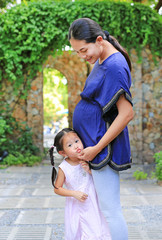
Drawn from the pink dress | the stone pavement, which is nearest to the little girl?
the pink dress

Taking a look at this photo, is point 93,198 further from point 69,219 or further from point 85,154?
point 85,154

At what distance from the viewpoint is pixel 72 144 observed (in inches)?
66.2

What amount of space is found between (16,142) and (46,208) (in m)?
3.20

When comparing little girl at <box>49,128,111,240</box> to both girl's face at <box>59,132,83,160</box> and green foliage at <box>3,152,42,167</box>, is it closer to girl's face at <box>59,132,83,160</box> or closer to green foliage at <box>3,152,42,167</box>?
girl's face at <box>59,132,83,160</box>

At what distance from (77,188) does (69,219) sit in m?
0.21

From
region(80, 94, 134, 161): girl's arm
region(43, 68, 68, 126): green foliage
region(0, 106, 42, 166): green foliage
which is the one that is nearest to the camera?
region(80, 94, 134, 161): girl's arm

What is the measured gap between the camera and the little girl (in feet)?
5.56

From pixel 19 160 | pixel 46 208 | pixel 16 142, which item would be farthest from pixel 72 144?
pixel 16 142

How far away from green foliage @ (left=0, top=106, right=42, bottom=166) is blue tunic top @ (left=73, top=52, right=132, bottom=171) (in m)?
4.39

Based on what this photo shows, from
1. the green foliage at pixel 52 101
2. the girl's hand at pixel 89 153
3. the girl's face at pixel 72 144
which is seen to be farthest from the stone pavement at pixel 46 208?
the green foliage at pixel 52 101

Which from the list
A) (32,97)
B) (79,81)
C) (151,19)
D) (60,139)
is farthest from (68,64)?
(60,139)

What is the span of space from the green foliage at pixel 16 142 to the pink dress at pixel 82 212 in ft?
13.4

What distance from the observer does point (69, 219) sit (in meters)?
1.80

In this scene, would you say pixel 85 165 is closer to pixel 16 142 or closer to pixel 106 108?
pixel 106 108
